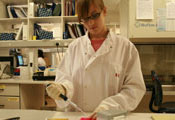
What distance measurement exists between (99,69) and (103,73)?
32mm

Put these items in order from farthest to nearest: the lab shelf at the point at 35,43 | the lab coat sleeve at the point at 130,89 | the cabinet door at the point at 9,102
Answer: the lab shelf at the point at 35,43 < the cabinet door at the point at 9,102 < the lab coat sleeve at the point at 130,89

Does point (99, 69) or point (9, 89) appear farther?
point (9, 89)

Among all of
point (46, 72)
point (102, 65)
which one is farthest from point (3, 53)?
point (102, 65)

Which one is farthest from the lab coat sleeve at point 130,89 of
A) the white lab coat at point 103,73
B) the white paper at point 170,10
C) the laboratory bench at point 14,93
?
the laboratory bench at point 14,93

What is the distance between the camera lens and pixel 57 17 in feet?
8.75

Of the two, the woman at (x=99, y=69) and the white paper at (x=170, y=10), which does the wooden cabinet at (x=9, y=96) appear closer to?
the woman at (x=99, y=69)

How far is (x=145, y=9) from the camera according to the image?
2.13 m

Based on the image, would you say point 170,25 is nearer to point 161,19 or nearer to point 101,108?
point 161,19

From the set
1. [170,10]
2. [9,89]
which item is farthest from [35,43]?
[170,10]

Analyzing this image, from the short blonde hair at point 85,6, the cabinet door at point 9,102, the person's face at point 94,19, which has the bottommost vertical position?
the cabinet door at point 9,102

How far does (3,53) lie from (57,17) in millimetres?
1259

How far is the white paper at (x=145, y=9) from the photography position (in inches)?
84.0

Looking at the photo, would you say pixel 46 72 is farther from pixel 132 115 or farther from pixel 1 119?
pixel 132 115

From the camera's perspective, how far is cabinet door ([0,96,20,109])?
7.56 feet
